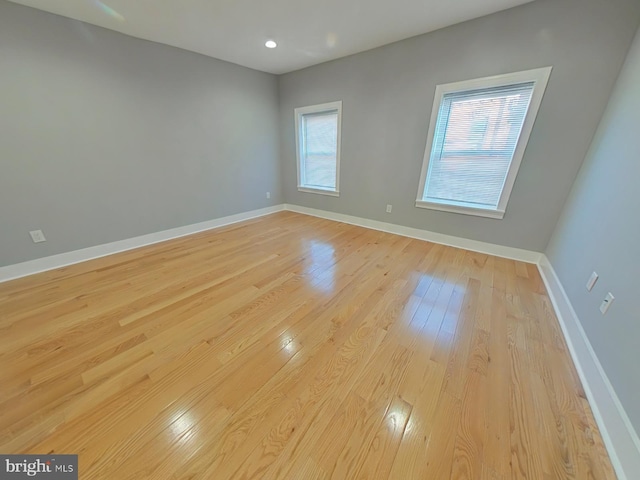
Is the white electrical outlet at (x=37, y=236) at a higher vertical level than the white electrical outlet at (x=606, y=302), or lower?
lower

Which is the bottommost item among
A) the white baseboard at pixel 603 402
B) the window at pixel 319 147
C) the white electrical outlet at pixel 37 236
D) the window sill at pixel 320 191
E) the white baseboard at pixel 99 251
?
the white baseboard at pixel 99 251

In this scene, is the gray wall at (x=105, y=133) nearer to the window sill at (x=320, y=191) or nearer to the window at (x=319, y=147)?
the window at (x=319, y=147)

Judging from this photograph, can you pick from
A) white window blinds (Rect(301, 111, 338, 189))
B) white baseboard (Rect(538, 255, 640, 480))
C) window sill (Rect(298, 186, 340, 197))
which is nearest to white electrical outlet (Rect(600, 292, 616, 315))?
white baseboard (Rect(538, 255, 640, 480))

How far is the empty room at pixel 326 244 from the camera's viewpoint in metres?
0.97

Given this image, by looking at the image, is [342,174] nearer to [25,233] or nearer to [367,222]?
[367,222]

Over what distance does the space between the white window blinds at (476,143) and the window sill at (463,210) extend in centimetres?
6

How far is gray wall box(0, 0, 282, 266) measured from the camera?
204 cm

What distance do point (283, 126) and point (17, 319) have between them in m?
4.01

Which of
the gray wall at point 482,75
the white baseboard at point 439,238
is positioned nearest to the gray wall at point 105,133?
the gray wall at point 482,75

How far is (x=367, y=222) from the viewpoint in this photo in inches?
144

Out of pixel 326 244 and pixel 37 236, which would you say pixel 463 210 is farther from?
pixel 37 236

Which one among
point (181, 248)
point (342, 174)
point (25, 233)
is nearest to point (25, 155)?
point (25, 233)

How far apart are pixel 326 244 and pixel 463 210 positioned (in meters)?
1.75

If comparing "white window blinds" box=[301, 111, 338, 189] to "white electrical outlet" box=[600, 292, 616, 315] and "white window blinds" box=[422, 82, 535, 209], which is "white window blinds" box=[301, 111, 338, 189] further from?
"white electrical outlet" box=[600, 292, 616, 315]
